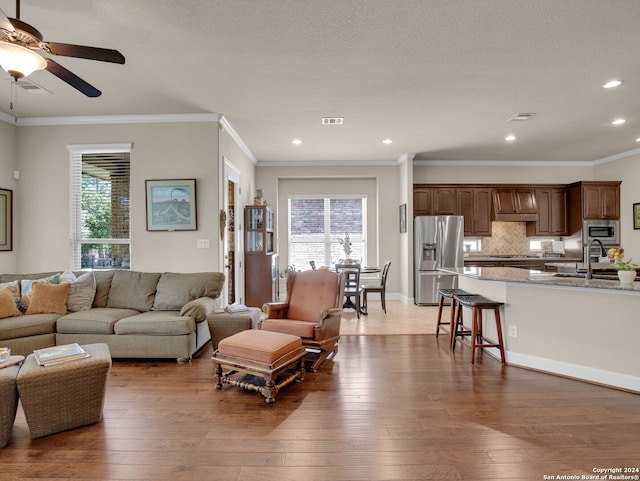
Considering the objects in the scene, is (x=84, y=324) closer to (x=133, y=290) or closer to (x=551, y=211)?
(x=133, y=290)

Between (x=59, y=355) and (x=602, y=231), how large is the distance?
849cm

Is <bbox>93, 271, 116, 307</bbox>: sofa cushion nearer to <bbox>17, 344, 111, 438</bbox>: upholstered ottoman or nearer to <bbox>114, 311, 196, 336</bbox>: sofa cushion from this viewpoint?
<bbox>114, 311, 196, 336</bbox>: sofa cushion

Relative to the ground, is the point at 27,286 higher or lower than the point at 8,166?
lower

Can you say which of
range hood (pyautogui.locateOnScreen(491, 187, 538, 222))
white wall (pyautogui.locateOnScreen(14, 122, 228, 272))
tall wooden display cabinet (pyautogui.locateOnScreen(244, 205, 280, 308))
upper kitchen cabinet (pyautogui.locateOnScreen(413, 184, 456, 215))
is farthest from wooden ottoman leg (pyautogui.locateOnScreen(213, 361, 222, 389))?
range hood (pyautogui.locateOnScreen(491, 187, 538, 222))

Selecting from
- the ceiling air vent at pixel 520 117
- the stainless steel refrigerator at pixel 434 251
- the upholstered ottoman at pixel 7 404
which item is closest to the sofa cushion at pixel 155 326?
the upholstered ottoman at pixel 7 404

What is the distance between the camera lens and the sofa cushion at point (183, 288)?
160 inches

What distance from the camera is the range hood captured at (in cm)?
723

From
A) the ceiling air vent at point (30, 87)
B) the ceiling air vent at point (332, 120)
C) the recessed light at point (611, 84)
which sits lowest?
the recessed light at point (611, 84)

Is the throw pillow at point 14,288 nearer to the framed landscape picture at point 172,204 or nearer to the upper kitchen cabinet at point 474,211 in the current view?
the framed landscape picture at point 172,204

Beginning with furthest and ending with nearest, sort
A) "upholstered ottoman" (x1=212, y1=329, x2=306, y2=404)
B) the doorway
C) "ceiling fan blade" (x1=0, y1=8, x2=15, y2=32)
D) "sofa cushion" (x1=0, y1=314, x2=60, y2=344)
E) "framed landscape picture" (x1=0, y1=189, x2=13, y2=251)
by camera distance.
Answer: the doorway < "framed landscape picture" (x1=0, y1=189, x2=13, y2=251) < "sofa cushion" (x1=0, y1=314, x2=60, y2=344) < "upholstered ottoman" (x1=212, y1=329, x2=306, y2=404) < "ceiling fan blade" (x1=0, y1=8, x2=15, y2=32)

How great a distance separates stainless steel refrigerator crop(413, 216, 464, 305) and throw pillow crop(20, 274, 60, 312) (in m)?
5.65

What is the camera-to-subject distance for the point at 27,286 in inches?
153

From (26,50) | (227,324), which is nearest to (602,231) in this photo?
(227,324)

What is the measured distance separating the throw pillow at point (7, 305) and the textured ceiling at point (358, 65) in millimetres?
2192
